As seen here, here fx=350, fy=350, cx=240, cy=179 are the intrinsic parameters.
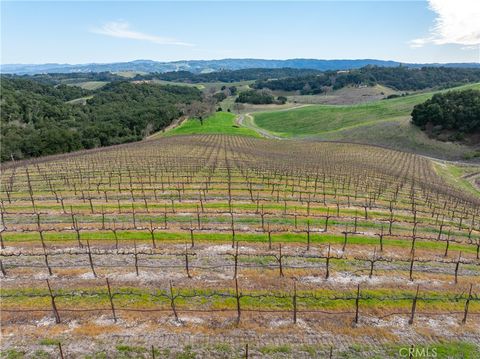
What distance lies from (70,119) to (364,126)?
89.0m

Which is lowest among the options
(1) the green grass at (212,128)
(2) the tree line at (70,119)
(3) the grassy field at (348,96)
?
(1) the green grass at (212,128)

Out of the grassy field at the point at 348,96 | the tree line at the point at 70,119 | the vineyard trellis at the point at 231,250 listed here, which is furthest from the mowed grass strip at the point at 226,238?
the grassy field at the point at 348,96

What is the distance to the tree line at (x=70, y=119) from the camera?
74.9 m

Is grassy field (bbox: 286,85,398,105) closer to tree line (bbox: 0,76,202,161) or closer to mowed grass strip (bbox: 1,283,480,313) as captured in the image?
tree line (bbox: 0,76,202,161)

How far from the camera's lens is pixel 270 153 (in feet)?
232

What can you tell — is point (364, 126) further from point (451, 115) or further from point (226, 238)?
point (226, 238)

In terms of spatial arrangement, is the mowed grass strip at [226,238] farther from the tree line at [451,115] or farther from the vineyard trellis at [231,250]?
the tree line at [451,115]

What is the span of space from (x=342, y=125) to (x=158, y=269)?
353 ft

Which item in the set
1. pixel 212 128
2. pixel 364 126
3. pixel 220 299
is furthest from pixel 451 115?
pixel 220 299

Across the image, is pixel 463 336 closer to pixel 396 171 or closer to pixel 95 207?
pixel 95 207

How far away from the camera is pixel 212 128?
113250mm

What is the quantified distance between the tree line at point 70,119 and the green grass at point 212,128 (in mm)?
5577

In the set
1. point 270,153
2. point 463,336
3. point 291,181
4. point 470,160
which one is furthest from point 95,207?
point 470,160

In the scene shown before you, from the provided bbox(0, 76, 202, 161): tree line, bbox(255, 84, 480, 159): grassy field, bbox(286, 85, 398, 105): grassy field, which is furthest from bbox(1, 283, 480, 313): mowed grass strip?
bbox(286, 85, 398, 105): grassy field
